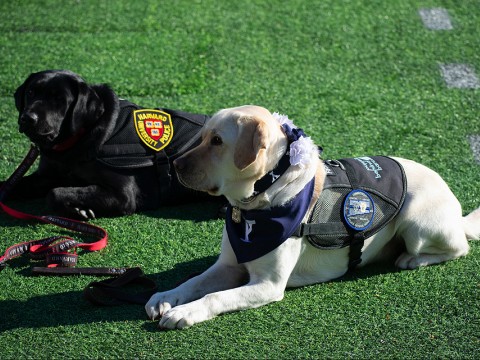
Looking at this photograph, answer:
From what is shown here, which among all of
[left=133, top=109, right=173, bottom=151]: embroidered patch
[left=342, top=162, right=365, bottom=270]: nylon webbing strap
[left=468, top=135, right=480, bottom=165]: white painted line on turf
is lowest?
[left=468, top=135, right=480, bottom=165]: white painted line on turf

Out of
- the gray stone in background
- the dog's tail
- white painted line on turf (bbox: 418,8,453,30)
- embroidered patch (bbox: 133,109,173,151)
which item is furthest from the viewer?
white painted line on turf (bbox: 418,8,453,30)

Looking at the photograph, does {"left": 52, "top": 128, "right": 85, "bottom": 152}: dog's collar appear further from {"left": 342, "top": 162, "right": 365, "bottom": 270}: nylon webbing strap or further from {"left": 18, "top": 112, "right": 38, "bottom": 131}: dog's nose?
{"left": 342, "top": 162, "right": 365, "bottom": 270}: nylon webbing strap

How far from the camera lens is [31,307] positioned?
13.2ft

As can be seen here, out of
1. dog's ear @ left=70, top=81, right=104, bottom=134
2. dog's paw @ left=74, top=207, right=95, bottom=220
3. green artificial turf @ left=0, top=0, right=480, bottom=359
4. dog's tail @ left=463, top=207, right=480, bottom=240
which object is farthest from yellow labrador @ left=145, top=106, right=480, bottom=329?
dog's ear @ left=70, top=81, right=104, bottom=134

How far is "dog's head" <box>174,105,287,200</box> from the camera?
12.3 ft

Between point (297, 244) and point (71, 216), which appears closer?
point (297, 244)

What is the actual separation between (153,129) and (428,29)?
4.00 meters

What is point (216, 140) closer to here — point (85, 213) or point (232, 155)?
point (232, 155)

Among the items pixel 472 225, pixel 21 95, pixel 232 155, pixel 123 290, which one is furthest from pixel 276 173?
pixel 21 95

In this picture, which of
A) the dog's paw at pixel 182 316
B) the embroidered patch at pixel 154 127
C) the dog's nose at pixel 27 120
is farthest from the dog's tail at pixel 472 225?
the dog's nose at pixel 27 120

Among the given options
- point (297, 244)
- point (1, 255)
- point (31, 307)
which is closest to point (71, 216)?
point (1, 255)

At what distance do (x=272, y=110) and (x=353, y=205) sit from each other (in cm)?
252

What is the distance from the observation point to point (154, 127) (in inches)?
207

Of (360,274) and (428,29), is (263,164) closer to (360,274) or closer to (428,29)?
(360,274)
